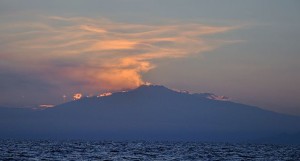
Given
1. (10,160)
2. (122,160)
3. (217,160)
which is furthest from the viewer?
(217,160)

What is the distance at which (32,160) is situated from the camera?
75438mm

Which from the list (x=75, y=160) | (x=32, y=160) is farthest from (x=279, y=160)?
(x=32, y=160)

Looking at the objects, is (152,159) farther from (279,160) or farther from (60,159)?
(279,160)

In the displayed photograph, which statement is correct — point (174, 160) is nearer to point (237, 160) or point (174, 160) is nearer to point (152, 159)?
point (152, 159)

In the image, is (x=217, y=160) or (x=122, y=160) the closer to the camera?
(x=122, y=160)

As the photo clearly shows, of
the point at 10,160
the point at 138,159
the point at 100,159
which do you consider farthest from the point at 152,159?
the point at 10,160

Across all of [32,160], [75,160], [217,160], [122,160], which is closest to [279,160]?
[217,160]

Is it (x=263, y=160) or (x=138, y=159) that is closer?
(x=138, y=159)

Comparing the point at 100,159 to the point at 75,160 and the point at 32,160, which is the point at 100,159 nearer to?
the point at 75,160

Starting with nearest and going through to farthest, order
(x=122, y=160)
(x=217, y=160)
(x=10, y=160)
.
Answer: (x=10, y=160), (x=122, y=160), (x=217, y=160)

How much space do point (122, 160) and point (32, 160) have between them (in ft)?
40.7

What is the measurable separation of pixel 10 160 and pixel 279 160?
1670 inches

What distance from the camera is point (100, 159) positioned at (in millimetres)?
79500

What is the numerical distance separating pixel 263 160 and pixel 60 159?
103 ft
